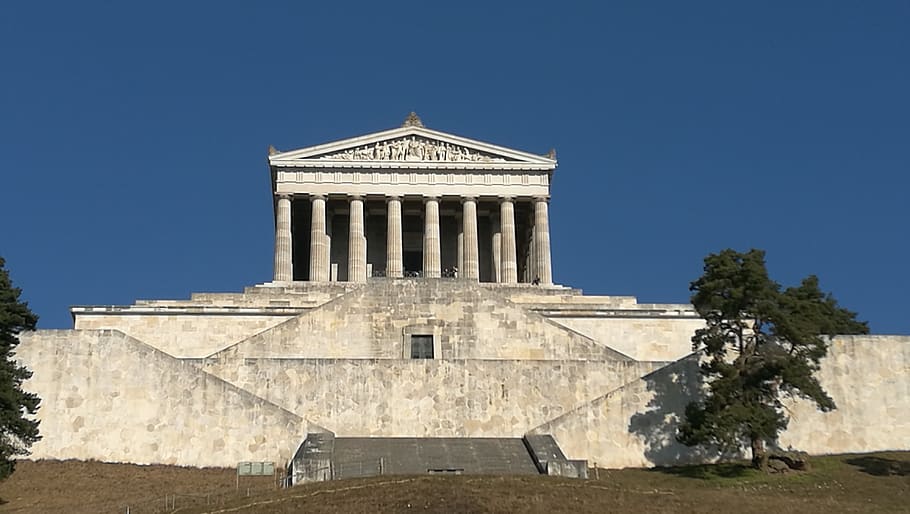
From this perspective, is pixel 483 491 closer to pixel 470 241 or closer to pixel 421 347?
pixel 421 347

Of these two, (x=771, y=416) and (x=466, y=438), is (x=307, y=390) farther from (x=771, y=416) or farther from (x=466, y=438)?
(x=771, y=416)

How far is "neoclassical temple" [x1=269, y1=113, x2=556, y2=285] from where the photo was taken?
8000cm

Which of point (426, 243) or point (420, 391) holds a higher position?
point (426, 243)

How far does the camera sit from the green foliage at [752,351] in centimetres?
4269

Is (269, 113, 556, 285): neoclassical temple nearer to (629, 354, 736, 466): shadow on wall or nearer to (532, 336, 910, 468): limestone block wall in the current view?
(629, 354, 736, 466): shadow on wall

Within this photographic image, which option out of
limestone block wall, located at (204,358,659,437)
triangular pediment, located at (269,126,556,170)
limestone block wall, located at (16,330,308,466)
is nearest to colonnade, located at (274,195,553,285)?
triangular pediment, located at (269,126,556,170)

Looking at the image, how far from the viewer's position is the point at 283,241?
79.3 m

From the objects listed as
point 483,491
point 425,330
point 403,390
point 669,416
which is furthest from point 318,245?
point 483,491

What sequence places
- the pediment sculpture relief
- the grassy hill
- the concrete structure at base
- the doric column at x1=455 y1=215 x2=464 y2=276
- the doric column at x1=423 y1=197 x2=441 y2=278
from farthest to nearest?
the pediment sculpture relief
the doric column at x1=455 y1=215 x2=464 y2=276
the doric column at x1=423 y1=197 x2=441 y2=278
the concrete structure at base
the grassy hill

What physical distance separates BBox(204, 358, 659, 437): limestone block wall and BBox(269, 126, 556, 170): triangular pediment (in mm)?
33961

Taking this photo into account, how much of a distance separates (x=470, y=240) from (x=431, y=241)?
8.84 ft

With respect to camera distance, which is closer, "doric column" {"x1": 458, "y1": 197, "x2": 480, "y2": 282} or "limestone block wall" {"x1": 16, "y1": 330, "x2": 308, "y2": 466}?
"limestone block wall" {"x1": 16, "y1": 330, "x2": 308, "y2": 466}

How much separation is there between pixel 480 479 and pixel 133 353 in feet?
56.2

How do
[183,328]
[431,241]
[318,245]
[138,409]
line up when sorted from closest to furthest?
[138,409] < [183,328] < [318,245] < [431,241]
